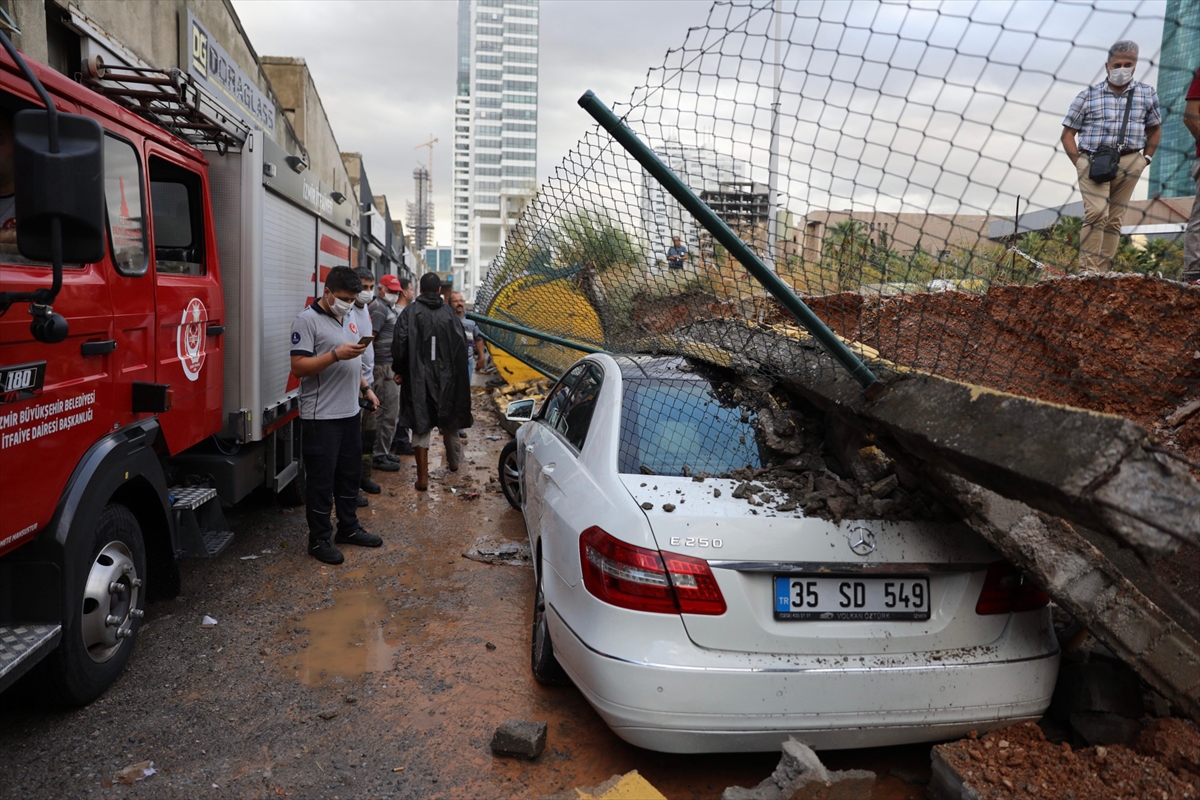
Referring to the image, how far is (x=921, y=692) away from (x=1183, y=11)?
6.76ft

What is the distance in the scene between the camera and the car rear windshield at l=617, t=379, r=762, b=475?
311cm

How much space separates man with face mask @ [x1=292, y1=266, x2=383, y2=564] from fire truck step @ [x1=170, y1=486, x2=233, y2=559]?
2.34 ft

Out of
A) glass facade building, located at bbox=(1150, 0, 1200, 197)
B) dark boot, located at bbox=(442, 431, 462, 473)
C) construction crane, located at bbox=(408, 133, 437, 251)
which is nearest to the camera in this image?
glass facade building, located at bbox=(1150, 0, 1200, 197)

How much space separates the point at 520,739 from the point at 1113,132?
2817 mm

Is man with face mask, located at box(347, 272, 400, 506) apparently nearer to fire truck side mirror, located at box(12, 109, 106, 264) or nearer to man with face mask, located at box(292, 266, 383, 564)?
man with face mask, located at box(292, 266, 383, 564)

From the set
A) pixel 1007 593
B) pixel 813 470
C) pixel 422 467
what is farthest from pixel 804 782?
pixel 422 467

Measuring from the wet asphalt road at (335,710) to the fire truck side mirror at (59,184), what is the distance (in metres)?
1.86

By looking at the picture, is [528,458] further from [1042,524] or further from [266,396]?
[1042,524]

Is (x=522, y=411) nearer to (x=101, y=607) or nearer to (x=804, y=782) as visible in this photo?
(x=101, y=607)

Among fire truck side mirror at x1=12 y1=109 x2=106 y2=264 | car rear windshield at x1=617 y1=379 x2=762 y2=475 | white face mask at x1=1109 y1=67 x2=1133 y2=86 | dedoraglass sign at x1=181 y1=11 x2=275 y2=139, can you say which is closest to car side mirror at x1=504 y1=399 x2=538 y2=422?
car rear windshield at x1=617 y1=379 x2=762 y2=475

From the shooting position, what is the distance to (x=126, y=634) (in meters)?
3.38

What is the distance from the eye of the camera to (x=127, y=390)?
11.1ft

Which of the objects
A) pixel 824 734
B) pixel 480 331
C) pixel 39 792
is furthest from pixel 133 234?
pixel 480 331

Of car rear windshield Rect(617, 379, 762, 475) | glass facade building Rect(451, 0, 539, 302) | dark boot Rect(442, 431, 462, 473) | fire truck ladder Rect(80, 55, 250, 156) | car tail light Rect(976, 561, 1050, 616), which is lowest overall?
dark boot Rect(442, 431, 462, 473)
